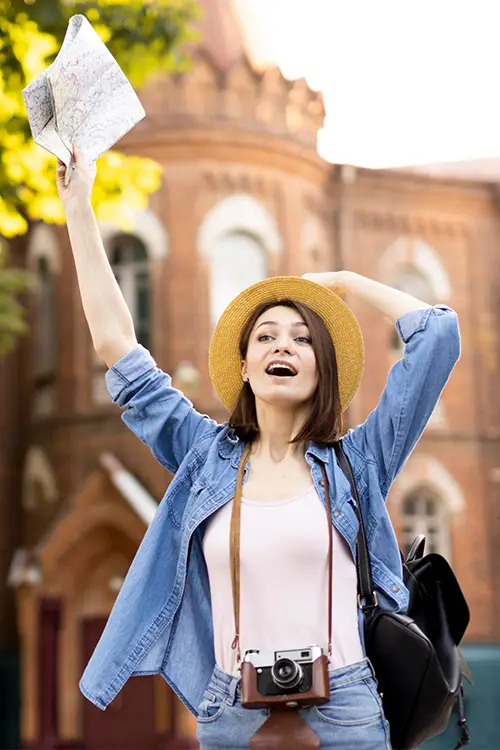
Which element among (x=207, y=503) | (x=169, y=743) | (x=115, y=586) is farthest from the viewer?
(x=115, y=586)

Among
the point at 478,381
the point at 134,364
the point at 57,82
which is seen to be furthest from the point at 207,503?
the point at 478,381

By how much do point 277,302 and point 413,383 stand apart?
47 centimetres

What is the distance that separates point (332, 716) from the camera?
2.90 m

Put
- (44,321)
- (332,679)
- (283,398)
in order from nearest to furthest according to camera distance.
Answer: (332,679) < (283,398) < (44,321)

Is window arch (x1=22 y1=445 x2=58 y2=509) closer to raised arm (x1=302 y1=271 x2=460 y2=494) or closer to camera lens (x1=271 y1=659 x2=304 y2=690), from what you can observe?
raised arm (x1=302 y1=271 x2=460 y2=494)

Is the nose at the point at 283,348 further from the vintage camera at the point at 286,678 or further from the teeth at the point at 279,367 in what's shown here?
the vintage camera at the point at 286,678

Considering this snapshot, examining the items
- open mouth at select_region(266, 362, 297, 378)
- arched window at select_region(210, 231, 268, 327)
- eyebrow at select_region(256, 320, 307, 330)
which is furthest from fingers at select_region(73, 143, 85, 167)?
arched window at select_region(210, 231, 268, 327)

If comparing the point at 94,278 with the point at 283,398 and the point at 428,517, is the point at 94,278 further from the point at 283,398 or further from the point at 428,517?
the point at 428,517

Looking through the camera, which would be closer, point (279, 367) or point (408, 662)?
point (408, 662)

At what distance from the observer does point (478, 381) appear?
1753 cm

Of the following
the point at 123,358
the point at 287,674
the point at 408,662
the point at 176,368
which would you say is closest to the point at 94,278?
the point at 123,358

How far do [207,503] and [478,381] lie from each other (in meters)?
14.8

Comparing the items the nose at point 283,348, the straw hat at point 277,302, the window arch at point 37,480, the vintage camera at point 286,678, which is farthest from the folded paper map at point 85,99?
the window arch at point 37,480

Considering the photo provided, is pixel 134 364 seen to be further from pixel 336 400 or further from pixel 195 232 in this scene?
pixel 195 232
